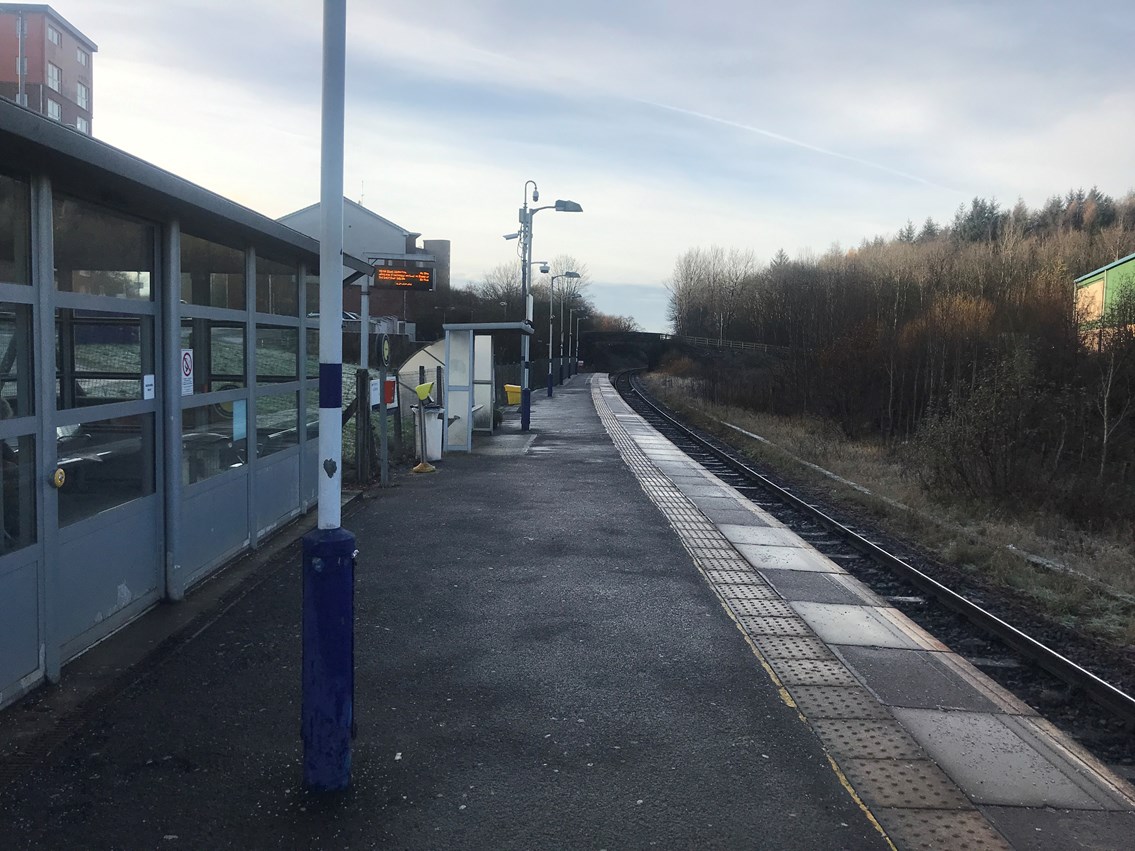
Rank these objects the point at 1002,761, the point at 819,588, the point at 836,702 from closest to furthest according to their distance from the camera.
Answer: the point at 1002,761 → the point at 836,702 → the point at 819,588

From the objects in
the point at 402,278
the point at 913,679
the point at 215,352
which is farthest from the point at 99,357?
the point at 402,278

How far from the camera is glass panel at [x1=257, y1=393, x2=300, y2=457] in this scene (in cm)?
876

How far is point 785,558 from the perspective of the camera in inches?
377

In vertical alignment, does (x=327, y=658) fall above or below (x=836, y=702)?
above

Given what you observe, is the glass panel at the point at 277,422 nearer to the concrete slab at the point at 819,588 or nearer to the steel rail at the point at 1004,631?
the concrete slab at the point at 819,588

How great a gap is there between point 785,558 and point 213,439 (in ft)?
18.4

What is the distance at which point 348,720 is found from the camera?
13.3 feet

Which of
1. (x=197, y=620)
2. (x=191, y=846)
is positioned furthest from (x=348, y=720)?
(x=197, y=620)

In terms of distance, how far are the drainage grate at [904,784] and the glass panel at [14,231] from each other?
4.83m

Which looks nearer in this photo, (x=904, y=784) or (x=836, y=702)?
(x=904, y=784)

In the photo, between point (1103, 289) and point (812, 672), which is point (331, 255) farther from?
point (1103, 289)

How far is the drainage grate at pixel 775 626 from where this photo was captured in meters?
6.71

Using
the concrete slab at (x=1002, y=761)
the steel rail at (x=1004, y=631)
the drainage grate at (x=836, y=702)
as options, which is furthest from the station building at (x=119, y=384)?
the steel rail at (x=1004, y=631)

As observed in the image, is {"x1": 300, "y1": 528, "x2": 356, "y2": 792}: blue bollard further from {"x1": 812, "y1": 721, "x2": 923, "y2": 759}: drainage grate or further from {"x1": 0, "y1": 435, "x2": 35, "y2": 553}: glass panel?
{"x1": 812, "y1": 721, "x2": 923, "y2": 759}: drainage grate
